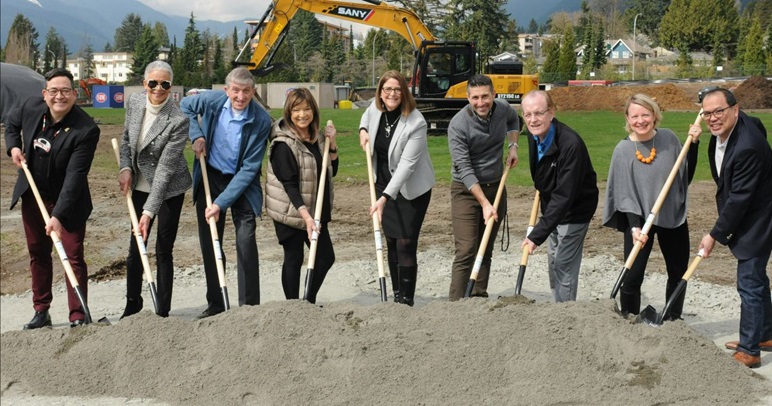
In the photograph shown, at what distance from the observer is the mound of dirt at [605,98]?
41312mm

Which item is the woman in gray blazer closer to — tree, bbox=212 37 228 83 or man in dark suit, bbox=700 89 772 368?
man in dark suit, bbox=700 89 772 368

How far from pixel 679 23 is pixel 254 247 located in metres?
73.8

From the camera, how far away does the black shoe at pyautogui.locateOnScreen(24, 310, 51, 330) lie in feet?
20.3

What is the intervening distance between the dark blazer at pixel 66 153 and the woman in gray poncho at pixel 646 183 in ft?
12.0

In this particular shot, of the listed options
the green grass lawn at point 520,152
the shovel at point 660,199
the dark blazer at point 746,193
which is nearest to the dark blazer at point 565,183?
the shovel at point 660,199

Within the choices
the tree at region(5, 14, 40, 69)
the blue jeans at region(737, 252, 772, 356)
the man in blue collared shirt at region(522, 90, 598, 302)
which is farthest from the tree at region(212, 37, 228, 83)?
the blue jeans at region(737, 252, 772, 356)

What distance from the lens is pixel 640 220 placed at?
575cm

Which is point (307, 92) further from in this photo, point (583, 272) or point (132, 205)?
point (583, 272)

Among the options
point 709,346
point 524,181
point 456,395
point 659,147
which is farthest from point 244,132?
point 524,181

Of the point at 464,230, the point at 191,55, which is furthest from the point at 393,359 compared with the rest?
the point at 191,55

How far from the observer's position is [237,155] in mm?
6055

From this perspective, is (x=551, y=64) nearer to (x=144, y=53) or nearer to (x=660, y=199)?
(x=144, y=53)

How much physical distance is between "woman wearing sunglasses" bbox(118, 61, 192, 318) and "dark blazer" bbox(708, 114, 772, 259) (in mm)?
3663

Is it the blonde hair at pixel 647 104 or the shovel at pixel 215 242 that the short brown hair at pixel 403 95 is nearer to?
the shovel at pixel 215 242
